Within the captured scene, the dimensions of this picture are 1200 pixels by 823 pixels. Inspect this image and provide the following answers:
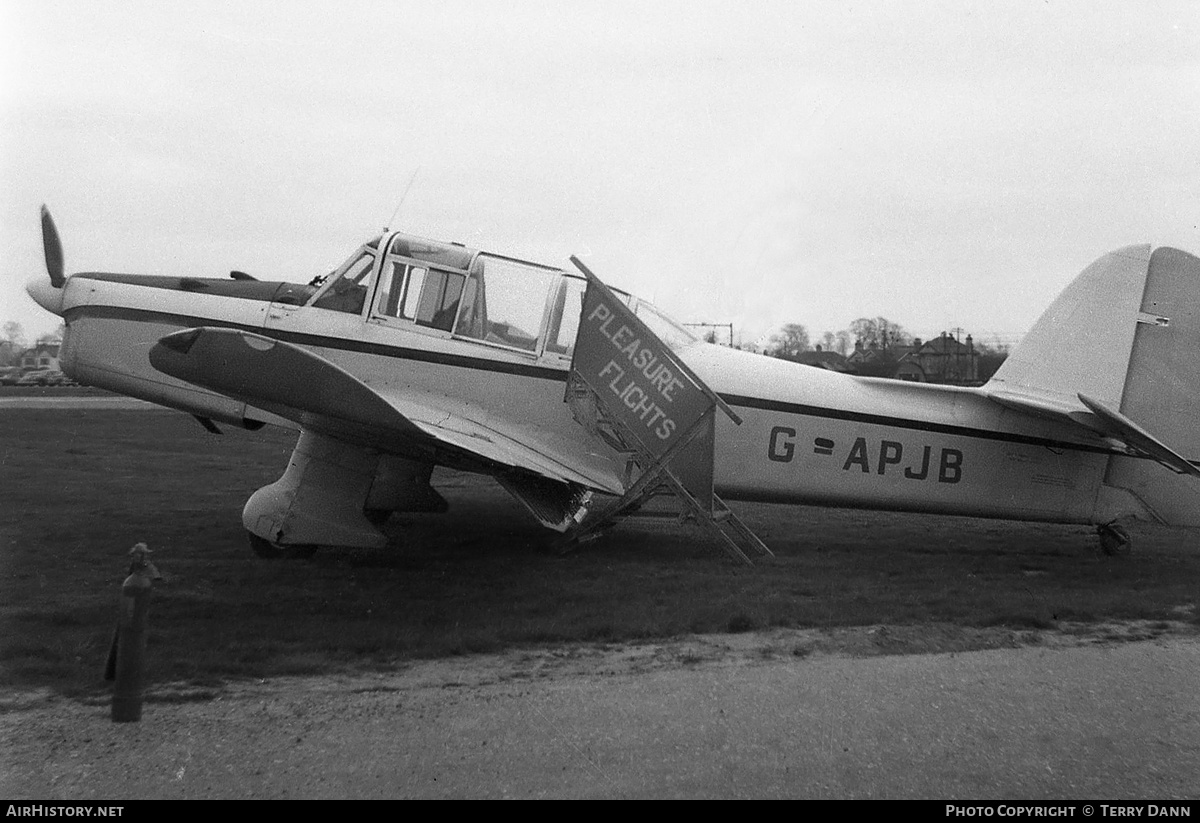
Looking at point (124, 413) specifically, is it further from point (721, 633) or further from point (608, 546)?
point (721, 633)

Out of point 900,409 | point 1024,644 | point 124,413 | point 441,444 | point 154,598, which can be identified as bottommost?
point 124,413

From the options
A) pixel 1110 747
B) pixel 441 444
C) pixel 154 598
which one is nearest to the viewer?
pixel 1110 747

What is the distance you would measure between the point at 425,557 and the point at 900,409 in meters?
4.23

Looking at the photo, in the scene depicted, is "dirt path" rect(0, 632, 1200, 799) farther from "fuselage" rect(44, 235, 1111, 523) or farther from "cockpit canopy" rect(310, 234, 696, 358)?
"cockpit canopy" rect(310, 234, 696, 358)

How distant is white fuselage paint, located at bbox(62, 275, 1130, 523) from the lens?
7953mm

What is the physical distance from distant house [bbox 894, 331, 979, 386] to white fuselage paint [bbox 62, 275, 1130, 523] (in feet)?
86.3

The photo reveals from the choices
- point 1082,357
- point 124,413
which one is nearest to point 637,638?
point 1082,357

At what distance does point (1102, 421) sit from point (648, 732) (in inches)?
213

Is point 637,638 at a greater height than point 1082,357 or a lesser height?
lesser

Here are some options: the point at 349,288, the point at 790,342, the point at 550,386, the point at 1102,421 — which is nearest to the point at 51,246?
the point at 349,288

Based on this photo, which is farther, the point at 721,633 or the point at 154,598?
the point at 154,598

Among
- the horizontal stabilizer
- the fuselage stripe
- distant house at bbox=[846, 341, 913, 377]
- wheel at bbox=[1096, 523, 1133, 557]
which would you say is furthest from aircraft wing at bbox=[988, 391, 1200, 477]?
distant house at bbox=[846, 341, 913, 377]

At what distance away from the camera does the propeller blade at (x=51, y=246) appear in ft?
28.5

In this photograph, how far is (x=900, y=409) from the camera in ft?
27.2
